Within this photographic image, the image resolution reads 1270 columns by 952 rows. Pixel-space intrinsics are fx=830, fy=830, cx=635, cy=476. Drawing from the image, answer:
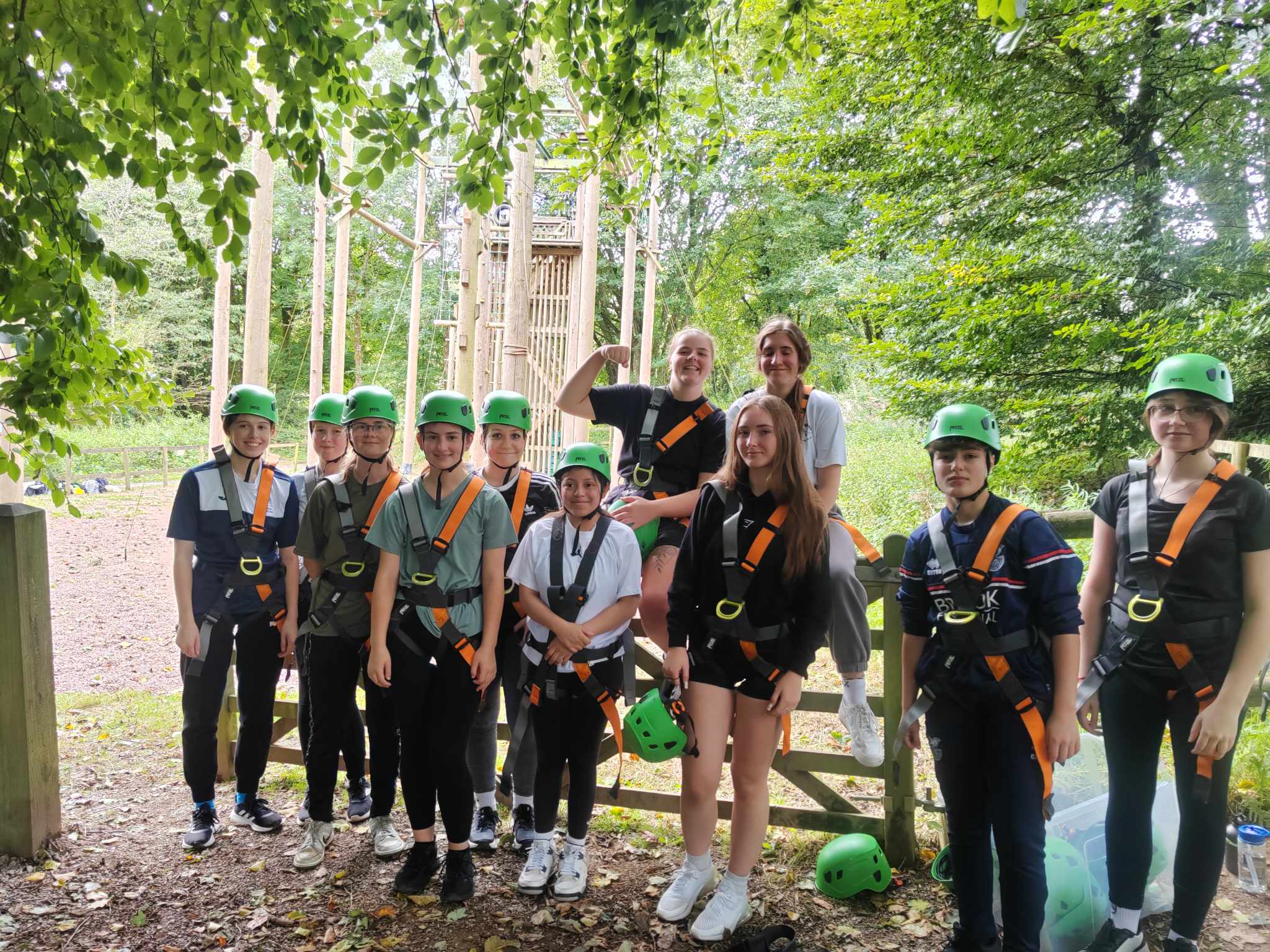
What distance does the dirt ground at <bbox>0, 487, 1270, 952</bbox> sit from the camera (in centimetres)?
348

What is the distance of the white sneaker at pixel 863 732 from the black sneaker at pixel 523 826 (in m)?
1.62

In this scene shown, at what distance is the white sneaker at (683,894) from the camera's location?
350 centimetres

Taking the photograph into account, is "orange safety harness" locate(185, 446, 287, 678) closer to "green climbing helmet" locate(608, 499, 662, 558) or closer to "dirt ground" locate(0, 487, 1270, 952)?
"dirt ground" locate(0, 487, 1270, 952)

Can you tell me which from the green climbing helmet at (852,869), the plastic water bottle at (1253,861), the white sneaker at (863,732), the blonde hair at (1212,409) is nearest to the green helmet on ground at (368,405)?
the white sneaker at (863,732)

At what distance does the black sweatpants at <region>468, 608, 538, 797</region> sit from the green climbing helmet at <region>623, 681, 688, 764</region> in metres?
0.64

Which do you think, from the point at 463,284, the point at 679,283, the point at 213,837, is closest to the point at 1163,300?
the point at 463,284

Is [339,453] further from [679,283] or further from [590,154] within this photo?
[679,283]

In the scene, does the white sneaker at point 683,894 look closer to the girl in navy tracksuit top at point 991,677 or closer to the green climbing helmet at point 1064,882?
the girl in navy tracksuit top at point 991,677

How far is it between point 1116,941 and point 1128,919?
95 mm

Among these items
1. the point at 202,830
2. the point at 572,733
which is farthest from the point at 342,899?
the point at 572,733

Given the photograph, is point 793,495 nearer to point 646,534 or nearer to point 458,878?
point 646,534

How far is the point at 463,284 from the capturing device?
8.23 m

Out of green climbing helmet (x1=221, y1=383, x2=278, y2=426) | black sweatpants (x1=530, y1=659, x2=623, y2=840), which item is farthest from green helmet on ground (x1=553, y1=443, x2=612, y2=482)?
green climbing helmet (x1=221, y1=383, x2=278, y2=426)

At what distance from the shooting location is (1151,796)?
308 cm
